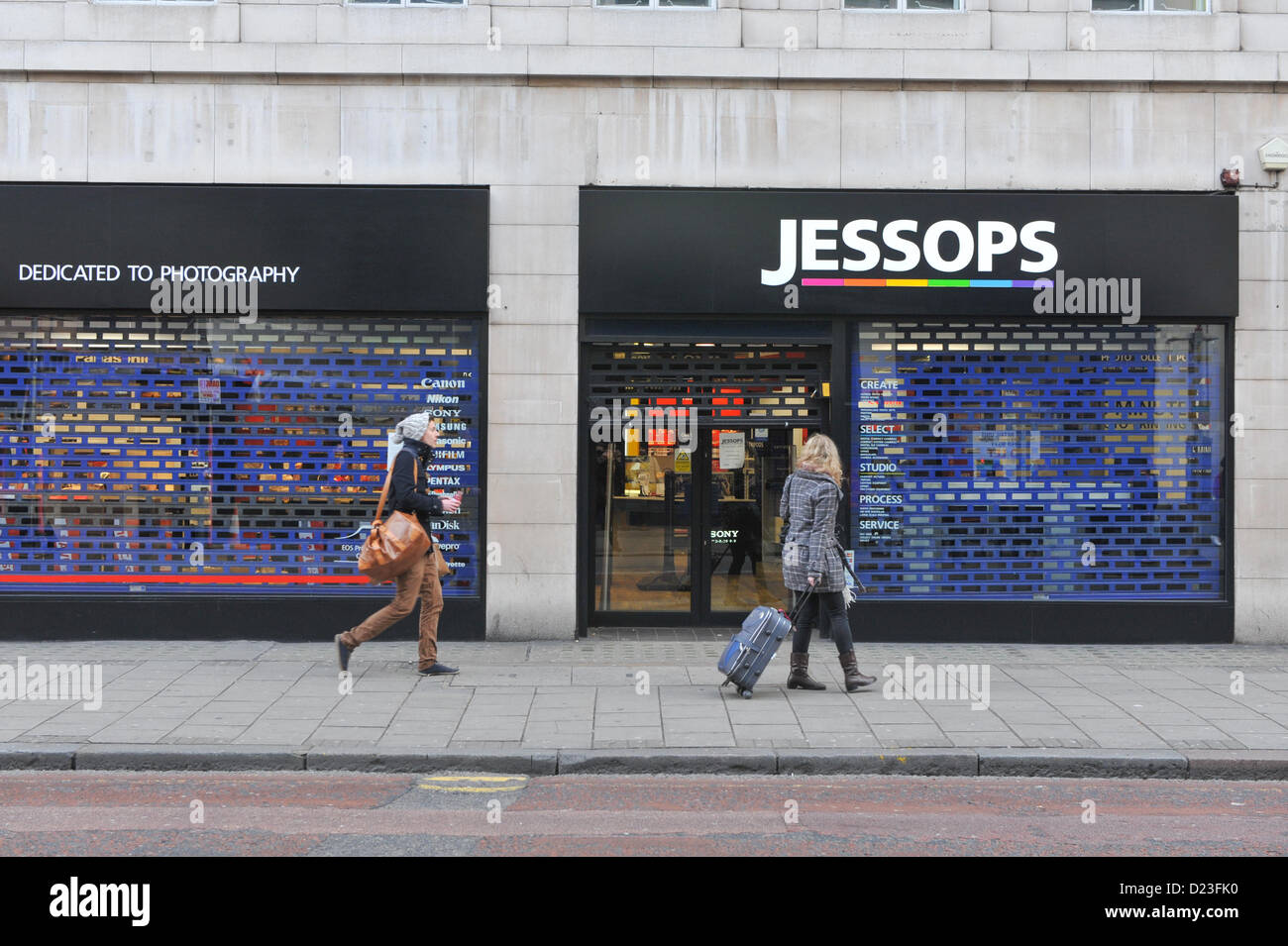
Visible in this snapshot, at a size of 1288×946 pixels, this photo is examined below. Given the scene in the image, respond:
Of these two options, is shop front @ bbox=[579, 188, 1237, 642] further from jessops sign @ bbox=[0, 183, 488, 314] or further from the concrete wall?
jessops sign @ bbox=[0, 183, 488, 314]

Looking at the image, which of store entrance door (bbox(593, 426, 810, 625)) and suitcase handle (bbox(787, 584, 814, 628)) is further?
store entrance door (bbox(593, 426, 810, 625))

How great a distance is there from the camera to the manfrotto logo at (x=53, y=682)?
8.14 meters

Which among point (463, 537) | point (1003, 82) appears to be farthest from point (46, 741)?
point (1003, 82)

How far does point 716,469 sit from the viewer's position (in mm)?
11266

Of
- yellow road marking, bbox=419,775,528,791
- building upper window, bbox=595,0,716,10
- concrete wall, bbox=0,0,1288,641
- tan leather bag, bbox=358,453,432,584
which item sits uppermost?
building upper window, bbox=595,0,716,10

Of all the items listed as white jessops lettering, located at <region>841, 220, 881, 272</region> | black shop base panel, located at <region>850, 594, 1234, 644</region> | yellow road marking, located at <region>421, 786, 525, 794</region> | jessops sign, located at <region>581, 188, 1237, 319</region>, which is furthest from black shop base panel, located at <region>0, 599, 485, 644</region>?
white jessops lettering, located at <region>841, 220, 881, 272</region>

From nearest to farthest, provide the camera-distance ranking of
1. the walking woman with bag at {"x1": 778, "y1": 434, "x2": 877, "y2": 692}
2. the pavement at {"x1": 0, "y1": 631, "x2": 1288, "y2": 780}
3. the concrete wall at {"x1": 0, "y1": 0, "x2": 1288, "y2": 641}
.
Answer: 1. the pavement at {"x1": 0, "y1": 631, "x2": 1288, "y2": 780}
2. the walking woman with bag at {"x1": 778, "y1": 434, "x2": 877, "y2": 692}
3. the concrete wall at {"x1": 0, "y1": 0, "x2": 1288, "y2": 641}

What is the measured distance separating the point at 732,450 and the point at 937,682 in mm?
3288

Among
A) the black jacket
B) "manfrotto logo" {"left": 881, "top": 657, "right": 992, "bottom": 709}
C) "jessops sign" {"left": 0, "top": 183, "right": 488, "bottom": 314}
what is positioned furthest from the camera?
"jessops sign" {"left": 0, "top": 183, "right": 488, "bottom": 314}

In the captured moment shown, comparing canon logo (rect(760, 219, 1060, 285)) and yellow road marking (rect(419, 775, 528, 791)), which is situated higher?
canon logo (rect(760, 219, 1060, 285))

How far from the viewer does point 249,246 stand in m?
10.5

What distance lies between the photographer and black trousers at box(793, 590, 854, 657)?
854cm

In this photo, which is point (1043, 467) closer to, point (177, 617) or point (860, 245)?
point (860, 245)

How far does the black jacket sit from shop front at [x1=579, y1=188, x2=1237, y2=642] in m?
2.30
